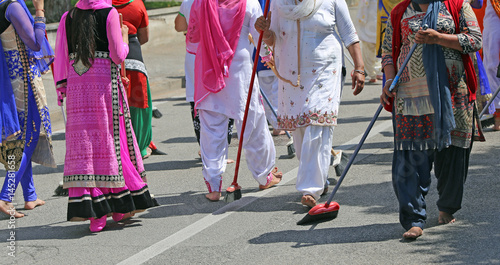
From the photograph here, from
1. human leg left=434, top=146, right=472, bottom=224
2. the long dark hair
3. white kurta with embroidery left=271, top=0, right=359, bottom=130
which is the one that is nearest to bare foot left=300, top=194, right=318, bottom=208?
white kurta with embroidery left=271, top=0, right=359, bottom=130

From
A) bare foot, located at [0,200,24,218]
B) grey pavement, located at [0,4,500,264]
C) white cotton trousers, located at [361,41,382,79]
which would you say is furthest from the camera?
white cotton trousers, located at [361,41,382,79]

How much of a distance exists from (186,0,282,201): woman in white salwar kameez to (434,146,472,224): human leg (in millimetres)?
1871

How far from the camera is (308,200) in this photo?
6.14 metres

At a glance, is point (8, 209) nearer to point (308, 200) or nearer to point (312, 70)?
point (308, 200)

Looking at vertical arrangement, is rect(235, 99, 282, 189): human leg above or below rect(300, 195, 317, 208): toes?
above

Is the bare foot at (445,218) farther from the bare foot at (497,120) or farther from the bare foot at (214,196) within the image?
the bare foot at (497,120)

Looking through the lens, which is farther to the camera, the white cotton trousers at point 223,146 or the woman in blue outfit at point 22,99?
the white cotton trousers at point 223,146

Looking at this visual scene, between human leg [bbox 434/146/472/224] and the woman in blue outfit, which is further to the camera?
the woman in blue outfit

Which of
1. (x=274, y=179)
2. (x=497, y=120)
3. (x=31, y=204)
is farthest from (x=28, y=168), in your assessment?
(x=497, y=120)

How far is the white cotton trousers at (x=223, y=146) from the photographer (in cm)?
683

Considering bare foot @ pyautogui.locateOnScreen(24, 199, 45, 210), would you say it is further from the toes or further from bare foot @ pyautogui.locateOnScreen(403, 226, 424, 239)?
bare foot @ pyautogui.locateOnScreen(403, 226, 424, 239)

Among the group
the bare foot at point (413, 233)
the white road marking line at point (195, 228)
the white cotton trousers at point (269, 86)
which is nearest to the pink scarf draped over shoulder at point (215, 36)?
the white road marking line at point (195, 228)

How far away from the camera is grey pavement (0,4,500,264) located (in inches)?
203

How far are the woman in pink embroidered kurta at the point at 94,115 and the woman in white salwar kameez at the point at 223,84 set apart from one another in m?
0.91
